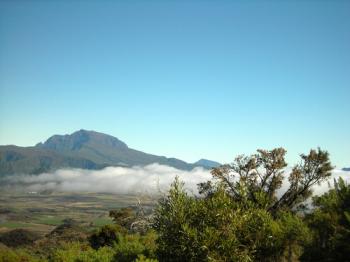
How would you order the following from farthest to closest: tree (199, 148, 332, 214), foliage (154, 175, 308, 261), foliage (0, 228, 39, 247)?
1. foliage (0, 228, 39, 247)
2. tree (199, 148, 332, 214)
3. foliage (154, 175, 308, 261)

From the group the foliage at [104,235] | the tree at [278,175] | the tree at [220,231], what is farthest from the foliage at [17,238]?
the tree at [220,231]

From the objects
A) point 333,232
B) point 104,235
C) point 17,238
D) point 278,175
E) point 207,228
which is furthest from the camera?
point 17,238

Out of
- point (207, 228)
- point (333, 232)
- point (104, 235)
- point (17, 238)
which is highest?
point (207, 228)

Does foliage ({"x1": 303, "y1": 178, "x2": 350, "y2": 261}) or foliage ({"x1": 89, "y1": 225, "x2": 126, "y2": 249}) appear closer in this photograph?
foliage ({"x1": 303, "y1": 178, "x2": 350, "y2": 261})

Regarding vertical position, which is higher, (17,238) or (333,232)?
(333,232)

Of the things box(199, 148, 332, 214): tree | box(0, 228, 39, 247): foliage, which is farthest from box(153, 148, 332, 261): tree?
box(0, 228, 39, 247): foliage

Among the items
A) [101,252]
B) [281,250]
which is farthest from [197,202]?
[101,252]

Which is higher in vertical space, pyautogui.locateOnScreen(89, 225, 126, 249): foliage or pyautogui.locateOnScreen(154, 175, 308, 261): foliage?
pyautogui.locateOnScreen(154, 175, 308, 261): foliage

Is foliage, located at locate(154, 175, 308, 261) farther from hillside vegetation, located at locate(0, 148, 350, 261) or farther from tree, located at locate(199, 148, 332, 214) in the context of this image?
tree, located at locate(199, 148, 332, 214)

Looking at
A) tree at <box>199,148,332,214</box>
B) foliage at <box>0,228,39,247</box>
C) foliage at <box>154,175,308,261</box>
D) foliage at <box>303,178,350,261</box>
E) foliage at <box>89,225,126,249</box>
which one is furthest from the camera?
foliage at <box>0,228,39,247</box>

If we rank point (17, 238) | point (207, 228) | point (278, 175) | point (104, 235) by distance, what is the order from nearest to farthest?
point (207, 228) → point (278, 175) → point (104, 235) → point (17, 238)

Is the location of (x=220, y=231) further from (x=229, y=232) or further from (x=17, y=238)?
(x=17, y=238)

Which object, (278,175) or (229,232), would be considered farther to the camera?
(278,175)

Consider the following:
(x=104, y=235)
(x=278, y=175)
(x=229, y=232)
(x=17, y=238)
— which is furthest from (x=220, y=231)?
(x=17, y=238)
